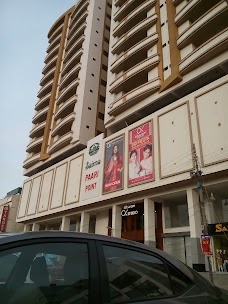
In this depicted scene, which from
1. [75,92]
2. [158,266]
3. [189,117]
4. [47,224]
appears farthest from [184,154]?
[47,224]

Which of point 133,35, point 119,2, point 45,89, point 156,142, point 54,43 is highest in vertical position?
point 54,43

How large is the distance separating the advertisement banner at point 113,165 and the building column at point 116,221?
1928 millimetres

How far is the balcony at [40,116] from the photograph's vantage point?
41.6 m

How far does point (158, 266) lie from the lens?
236 cm

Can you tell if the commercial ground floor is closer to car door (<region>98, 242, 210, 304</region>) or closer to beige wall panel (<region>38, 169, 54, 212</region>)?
beige wall panel (<region>38, 169, 54, 212</region>)

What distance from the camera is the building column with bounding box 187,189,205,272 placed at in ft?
54.6

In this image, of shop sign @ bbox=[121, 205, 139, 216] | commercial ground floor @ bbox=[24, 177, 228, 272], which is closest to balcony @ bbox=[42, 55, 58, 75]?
commercial ground floor @ bbox=[24, 177, 228, 272]

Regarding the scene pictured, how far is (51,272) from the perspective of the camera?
1.95 metres

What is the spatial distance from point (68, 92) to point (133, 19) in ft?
40.2

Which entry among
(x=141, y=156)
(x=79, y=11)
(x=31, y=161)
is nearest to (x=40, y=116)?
(x=31, y=161)

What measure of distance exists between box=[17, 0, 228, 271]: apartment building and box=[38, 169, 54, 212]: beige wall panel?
4.9 inches

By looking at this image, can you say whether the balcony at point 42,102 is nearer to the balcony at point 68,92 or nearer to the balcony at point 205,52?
the balcony at point 68,92

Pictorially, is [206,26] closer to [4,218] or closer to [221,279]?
[221,279]

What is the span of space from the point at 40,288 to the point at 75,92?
119ft
